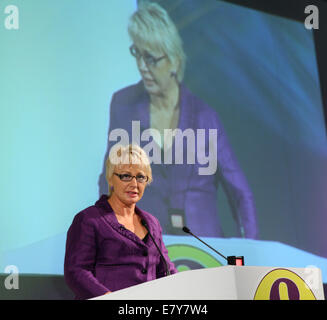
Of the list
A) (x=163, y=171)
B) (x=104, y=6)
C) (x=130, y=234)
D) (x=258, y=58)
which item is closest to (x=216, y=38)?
(x=258, y=58)

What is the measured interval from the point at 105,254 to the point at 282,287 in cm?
83

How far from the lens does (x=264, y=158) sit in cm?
422

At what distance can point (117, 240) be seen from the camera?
7.70 feet

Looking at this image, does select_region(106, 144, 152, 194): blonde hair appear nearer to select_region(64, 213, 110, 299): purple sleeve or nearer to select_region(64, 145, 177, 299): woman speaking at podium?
select_region(64, 145, 177, 299): woman speaking at podium

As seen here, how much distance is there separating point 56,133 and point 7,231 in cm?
70

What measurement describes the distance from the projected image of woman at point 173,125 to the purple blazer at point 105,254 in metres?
1.03

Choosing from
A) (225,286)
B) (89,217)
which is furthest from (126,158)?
(225,286)

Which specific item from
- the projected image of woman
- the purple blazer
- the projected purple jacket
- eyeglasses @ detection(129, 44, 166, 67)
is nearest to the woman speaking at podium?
the purple blazer

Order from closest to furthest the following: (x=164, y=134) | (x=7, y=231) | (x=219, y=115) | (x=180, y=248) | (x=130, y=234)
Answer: (x=130, y=234) → (x=7, y=231) → (x=180, y=248) → (x=164, y=134) → (x=219, y=115)

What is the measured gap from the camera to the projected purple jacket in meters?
3.48

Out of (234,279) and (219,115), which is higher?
(219,115)

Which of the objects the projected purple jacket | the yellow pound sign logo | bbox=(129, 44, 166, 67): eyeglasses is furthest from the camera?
bbox=(129, 44, 166, 67): eyeglasses

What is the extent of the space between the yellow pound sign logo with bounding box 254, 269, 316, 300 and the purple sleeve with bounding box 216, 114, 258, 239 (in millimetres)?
1798

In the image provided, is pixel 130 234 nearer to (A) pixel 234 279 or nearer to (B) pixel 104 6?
(A) pixel 234 279
